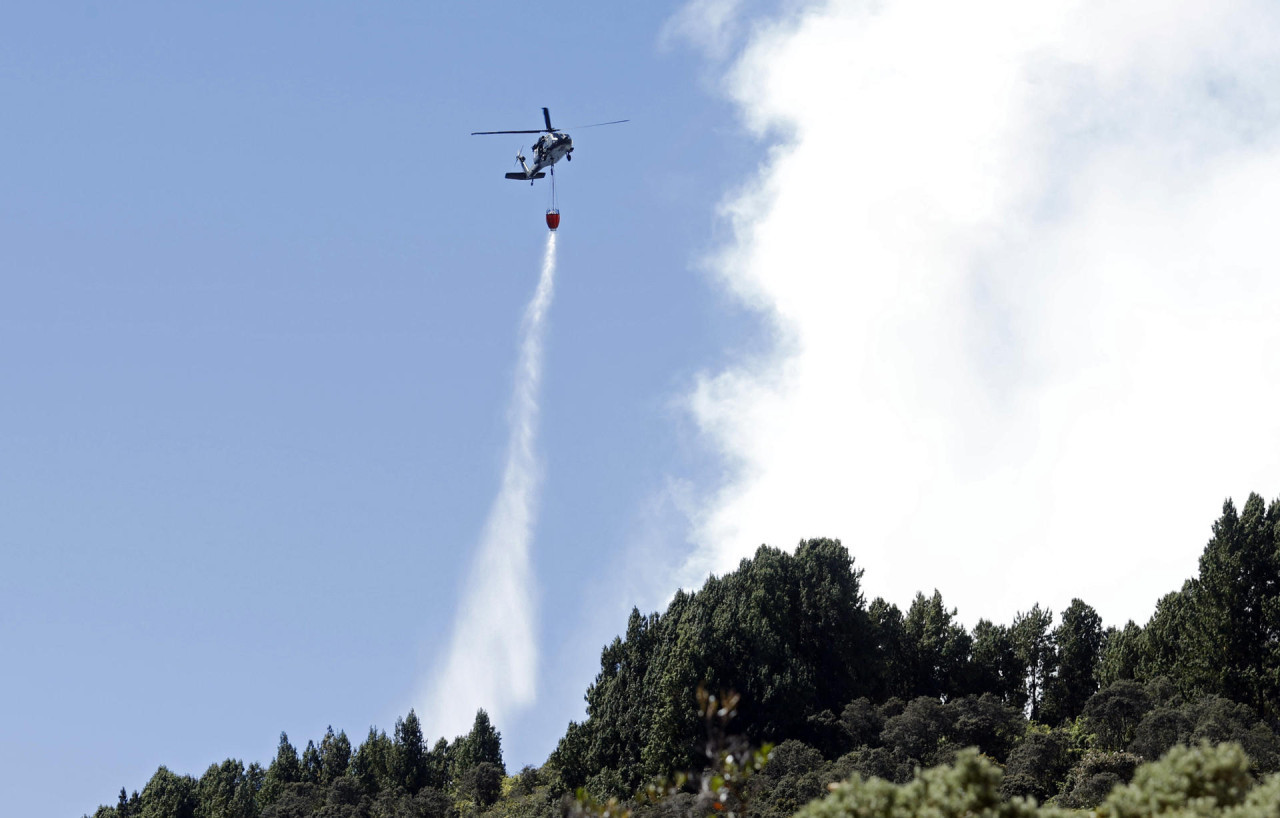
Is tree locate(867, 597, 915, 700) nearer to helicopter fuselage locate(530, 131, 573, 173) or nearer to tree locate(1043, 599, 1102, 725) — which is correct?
tree locate(1043, 599, 1102, 725)

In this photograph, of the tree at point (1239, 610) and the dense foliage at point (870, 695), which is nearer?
the dense foliage at point (870, 695)

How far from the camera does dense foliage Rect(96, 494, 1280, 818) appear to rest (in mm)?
57656

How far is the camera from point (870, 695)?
75.4 meters

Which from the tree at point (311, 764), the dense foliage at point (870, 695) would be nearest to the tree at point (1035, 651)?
the dense foliage at point (870, 695)

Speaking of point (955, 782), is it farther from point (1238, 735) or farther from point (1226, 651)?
point (1226, 651)

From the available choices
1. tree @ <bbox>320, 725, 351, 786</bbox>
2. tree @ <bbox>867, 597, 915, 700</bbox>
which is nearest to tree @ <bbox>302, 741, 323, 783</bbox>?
tree @ <bbox>320, 725, 351, 786</bbox>

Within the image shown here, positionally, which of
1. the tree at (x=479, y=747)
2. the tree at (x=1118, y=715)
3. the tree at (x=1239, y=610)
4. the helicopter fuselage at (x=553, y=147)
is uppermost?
the helicopter fuselage at (x=553, y=147)

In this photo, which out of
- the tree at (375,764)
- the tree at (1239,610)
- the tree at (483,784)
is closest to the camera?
the tree at (1239,610)

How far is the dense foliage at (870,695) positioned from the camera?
5766cm

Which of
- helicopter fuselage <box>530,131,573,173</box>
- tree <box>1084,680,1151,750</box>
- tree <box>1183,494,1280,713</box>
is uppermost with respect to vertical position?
helicopter fuselage <box>530,131,573,173</box>

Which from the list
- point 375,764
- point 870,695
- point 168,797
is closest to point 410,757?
point 375,764

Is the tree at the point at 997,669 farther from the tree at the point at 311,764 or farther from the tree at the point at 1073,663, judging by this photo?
the tree at the point at 311,764

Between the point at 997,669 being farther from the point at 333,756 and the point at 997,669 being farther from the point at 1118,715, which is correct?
the point at 333,756

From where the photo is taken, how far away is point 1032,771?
56.4 metres
